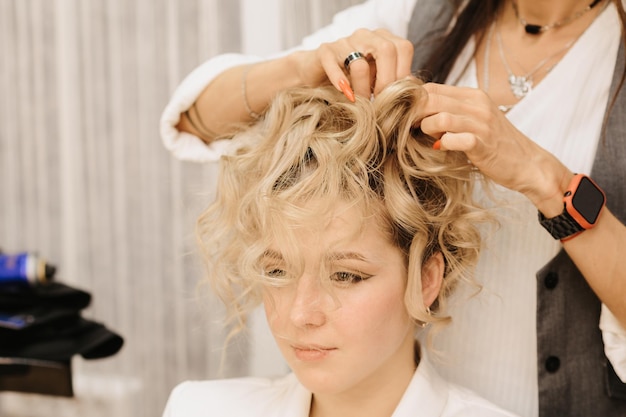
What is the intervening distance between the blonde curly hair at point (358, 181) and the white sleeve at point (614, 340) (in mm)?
265

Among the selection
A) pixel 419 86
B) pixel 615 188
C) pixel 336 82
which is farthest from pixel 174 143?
pixel 615 188

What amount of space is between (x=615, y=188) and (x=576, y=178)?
0.18m

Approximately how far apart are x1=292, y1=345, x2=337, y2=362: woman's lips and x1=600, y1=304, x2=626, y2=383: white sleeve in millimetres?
531

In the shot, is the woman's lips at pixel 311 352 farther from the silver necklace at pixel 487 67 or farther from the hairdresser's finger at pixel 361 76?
the silver necklace at pixel 487 67

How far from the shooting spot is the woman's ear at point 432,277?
1.31 meters

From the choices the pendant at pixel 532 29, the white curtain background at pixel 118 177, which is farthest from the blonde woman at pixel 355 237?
the white curtain background at pixel 118 177

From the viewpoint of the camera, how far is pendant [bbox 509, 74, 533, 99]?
4.68 feet

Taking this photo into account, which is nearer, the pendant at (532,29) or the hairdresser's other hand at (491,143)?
the hairdresser's other hand at (491,143)

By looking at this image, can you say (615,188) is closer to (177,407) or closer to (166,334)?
(177,407)

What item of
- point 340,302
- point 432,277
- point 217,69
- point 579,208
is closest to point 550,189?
point 579,208

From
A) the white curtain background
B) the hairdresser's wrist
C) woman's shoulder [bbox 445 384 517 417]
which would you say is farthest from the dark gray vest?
the white curtain background

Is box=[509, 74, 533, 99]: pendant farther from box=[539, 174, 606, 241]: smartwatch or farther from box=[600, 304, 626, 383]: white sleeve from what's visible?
box=[600, 304, 626, 383]: white sleeve

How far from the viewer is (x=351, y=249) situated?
119 centimetres

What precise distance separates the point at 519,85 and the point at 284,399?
2.74ft
